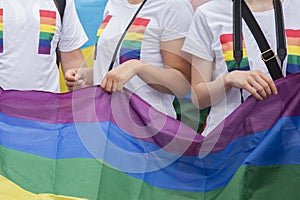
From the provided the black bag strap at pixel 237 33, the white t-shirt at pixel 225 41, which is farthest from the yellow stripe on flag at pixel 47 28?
the black bag strap at pixel 237 33

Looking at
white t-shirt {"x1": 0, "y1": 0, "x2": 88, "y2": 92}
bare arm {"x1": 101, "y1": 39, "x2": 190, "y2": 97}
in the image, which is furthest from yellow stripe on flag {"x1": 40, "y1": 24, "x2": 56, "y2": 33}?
bare arm {"x1": 101, "y1": 39, "x2": 190, "y2": 97}

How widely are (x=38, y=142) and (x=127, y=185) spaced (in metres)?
0.33

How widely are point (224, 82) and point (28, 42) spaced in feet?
2.57

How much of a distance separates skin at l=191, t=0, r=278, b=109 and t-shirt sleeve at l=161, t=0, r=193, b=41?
0.41 ft

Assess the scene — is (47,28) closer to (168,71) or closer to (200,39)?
(168,71)

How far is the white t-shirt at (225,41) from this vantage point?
110 inches

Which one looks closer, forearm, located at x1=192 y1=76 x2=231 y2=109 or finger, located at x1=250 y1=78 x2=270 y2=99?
finger, located at x1=250 y1=78 x2=270 y2=99

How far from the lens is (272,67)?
278cm

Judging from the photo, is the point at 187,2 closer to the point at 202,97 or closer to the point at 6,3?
the point at 202,97

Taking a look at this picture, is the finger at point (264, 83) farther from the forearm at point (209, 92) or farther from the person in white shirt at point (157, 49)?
the person in white shirt at point (157, 49)

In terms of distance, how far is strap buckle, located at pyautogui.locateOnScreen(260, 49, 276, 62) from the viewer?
2777 mm

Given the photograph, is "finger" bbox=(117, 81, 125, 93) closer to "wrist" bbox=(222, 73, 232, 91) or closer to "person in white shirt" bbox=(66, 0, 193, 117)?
"person in white shirt" bbox=(66, 0, 193, 117)

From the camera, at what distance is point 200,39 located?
114 inches

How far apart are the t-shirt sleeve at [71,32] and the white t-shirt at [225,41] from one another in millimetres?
571
